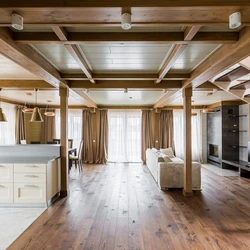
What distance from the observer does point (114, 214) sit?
3.63m

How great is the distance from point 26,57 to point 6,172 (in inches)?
92.2

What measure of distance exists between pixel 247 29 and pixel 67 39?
2.00 metres

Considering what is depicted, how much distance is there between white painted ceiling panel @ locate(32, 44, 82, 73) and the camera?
9.39 ft

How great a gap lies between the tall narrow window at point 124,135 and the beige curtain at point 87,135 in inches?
32.5

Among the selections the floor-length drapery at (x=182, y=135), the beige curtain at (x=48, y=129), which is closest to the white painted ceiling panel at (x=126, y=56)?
the floor-length drapery at (x=182, y=135)

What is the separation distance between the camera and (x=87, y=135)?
360 inches

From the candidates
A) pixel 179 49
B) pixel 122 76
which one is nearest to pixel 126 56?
pixel 179 49

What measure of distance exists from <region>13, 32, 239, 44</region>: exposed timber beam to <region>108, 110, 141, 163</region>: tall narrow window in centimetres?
683

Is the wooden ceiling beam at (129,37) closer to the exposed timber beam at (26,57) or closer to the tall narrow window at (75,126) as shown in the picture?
the exposed timber beam at (26,57)

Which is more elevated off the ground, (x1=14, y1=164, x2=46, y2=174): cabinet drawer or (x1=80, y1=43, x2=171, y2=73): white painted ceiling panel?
(x1=80, y1=43, x2=171, y2=73): white painted ceiling panel

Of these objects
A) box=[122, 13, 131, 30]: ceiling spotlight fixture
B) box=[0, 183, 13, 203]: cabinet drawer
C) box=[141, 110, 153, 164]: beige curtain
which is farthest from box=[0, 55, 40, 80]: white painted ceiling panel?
box=[141, 110, 153, 164]: beige curtain

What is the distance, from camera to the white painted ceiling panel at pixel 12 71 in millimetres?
3496

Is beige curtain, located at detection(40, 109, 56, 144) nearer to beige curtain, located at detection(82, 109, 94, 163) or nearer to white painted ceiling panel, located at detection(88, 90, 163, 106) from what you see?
beige curtain, located at detection(82, 109, 94, 163)

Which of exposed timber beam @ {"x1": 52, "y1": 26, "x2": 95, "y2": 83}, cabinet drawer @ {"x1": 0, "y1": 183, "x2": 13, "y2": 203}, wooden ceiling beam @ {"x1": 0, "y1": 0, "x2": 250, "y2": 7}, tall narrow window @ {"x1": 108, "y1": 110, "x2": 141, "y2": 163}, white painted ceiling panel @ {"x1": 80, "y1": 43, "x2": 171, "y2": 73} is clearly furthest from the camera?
tall narrow window @ {"x1": 108, "y1": 110, "x2": 141, "y2": 163}
